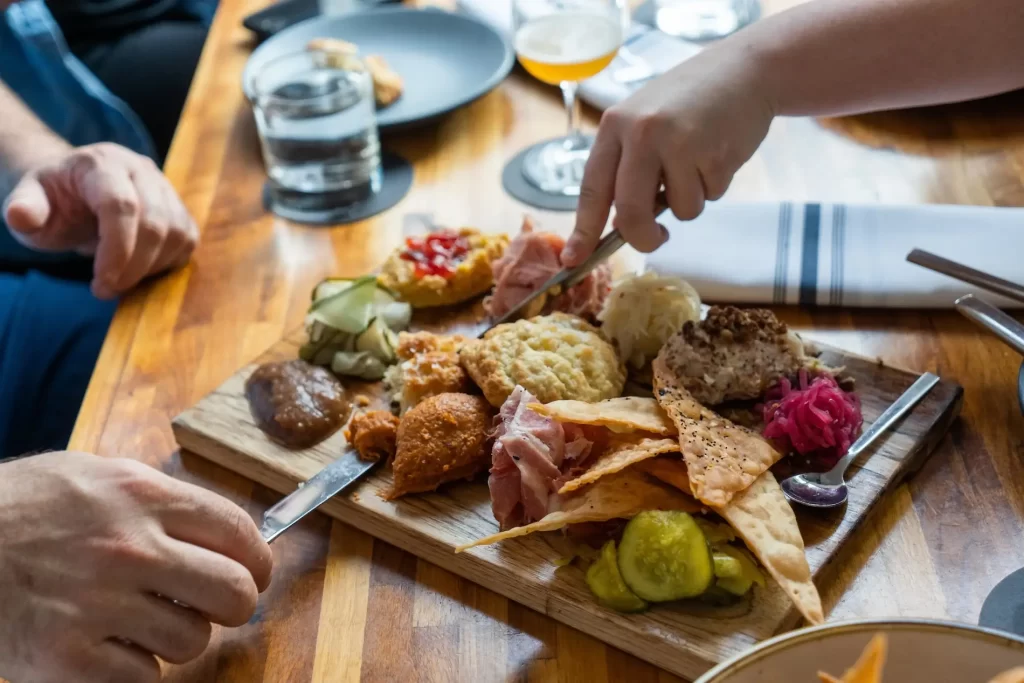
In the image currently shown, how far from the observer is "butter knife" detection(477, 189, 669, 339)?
1.43m

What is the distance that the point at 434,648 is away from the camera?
108cm

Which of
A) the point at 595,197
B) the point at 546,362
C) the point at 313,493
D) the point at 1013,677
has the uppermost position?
the point at 1013,677

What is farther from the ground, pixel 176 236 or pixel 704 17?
pixel 704 17

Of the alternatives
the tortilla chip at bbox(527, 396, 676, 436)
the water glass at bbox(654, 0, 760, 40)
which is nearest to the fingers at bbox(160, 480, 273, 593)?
the tortilla chip at bbox(527, 396, 676, 436)

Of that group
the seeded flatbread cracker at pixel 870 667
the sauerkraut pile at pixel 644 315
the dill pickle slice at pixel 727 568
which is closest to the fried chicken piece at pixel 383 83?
the sauerkraut pile at pixel 644 315

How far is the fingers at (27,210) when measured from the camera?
170 centimetres

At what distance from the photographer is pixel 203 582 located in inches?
40.8

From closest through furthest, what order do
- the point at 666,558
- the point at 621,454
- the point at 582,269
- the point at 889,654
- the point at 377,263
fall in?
the point at 889,654 → the point at 666,558 → the point at 621,454 → the point at 582,269 → the point at 377,263

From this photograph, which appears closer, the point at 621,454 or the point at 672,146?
the point at 621,454

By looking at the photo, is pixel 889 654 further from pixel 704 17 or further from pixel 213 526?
pixel 704 17

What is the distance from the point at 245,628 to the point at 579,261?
726 millimetres

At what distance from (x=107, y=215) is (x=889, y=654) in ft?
5.01

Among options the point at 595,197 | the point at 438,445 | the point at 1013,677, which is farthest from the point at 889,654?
the point at 595,197

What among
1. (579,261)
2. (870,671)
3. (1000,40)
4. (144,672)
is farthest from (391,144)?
(870,671)
